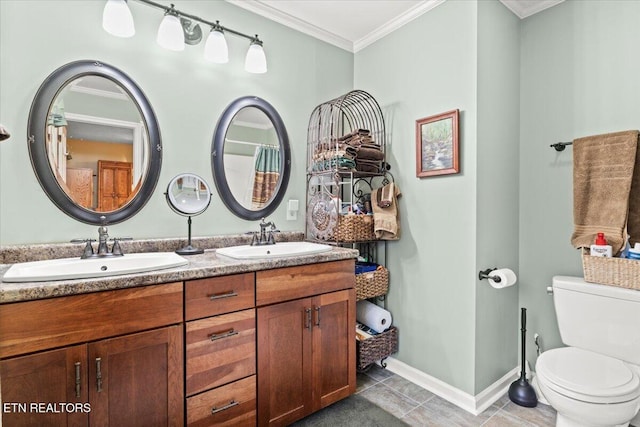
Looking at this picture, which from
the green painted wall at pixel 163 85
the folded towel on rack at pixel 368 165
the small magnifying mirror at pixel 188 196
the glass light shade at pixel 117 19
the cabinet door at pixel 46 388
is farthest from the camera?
the folded towel on rack at pixel 368 165

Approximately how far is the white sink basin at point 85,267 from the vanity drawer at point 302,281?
15.2 inches

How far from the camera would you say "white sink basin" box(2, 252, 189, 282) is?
1.10 m

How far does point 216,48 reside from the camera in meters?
1.90

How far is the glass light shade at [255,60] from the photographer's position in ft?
6.68

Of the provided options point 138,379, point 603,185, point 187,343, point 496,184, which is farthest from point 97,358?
point 603,185

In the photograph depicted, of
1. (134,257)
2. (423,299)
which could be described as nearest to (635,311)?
(423,299)

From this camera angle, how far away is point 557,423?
1.63 metres

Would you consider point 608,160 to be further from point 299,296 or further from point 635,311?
point 299,296

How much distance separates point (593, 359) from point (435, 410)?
2.83 feet

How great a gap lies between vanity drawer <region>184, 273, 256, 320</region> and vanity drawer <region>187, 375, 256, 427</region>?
0.35m

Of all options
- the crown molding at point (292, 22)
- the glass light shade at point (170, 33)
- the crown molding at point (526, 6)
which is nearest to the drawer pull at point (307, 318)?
the glass light shade at point (170, 33)

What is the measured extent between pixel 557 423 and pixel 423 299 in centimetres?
89

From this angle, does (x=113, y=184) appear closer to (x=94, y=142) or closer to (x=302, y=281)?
(x=94, y=142)

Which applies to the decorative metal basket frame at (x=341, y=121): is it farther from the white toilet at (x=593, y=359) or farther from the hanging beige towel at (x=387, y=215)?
the white toilet at (x=593, y=359)
